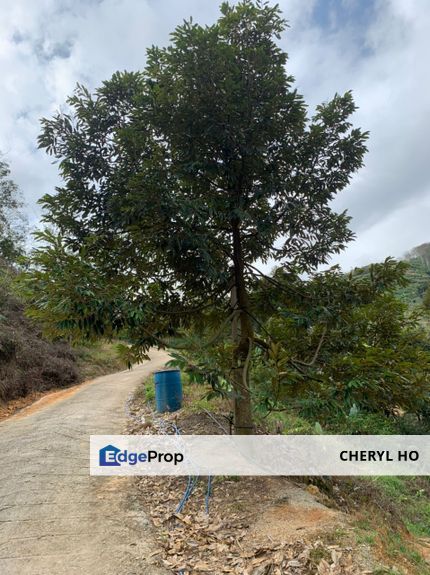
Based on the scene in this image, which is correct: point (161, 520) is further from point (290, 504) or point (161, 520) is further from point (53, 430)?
point (53, 430)

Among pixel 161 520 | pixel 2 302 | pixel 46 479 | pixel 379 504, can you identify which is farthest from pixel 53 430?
pixel 2 302

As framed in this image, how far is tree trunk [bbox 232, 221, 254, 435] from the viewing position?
4574 millimetres

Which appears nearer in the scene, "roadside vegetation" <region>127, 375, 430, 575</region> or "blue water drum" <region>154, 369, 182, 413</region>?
"roadside vegetation" <region>127, 375, 430, 575</region>

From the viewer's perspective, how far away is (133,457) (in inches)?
222

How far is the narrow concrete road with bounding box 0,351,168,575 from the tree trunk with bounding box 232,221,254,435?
59.8 inches

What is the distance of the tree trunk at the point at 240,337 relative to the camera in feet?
15.0

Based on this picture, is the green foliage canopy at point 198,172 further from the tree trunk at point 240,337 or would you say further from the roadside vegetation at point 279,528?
the roadside vegetation at point 279,528

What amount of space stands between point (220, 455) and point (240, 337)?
169cm

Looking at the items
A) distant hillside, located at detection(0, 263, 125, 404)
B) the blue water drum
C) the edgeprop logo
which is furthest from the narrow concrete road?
distant hillside, located at detection(0, 263, 125, 404)

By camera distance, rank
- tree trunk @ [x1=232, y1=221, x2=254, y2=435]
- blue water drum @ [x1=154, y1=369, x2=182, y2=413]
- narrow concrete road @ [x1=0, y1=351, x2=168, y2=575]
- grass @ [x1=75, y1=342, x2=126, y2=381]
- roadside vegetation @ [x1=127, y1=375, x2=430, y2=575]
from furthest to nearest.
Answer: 1. grass @ [x1=75, y1=342, x2=126, y2=381]
2. blue water drum @ [x1=154, y1=369, x2=182, y2=413]
3. tree trunk @ [x1=232, y1=221, x2=254, y2=435]
4. narrow concrete road @ [x1=0, y1=351, x2=168, y2=575]
5. roadside vegetation @ [x1=127, y1=375, x2=430, y2=575]

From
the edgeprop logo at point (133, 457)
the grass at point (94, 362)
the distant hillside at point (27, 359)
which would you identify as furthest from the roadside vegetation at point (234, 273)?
the grass at point (94, 362)

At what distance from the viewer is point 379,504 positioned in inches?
207

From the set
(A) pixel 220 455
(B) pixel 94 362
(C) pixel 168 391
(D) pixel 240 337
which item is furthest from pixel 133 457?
(B) pixel 94 362

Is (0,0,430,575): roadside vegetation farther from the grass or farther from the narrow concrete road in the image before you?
the grass
